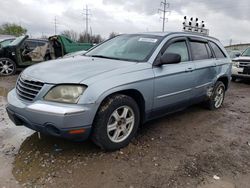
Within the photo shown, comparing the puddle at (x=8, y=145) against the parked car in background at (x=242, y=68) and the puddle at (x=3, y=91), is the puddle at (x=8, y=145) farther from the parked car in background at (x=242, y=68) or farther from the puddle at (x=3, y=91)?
the parked car in background at (x=242, y=68)

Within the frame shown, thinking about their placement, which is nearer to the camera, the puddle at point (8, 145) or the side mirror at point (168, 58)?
the puddle at point (8, 145)

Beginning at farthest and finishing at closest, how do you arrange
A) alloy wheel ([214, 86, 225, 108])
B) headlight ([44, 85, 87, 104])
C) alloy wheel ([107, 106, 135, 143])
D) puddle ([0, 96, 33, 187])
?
alloy wheel ([214, 86, 225, 108])
alloy wheel ([107, 106, 135, 143])
headlight ([44, 85, 87, 104])
puddle ([0, 96, 33, 187])

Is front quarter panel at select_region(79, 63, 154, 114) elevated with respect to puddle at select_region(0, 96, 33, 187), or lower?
elevated

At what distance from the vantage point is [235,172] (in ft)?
10.7

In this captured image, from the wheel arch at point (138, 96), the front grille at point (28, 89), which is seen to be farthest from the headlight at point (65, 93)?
the wheel arch at point (138, 96)

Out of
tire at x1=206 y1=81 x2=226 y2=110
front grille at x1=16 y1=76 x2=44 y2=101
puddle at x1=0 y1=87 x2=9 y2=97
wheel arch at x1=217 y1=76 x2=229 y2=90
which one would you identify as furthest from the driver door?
puddle at x1=0 y1=87 x2=9 y2=97

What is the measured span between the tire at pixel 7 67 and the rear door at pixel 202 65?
797 cm

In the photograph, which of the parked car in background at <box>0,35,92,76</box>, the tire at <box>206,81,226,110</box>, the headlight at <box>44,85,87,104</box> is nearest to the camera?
the headlight at <box>44,85,87,104</box>

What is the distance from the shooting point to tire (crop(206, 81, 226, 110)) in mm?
5717

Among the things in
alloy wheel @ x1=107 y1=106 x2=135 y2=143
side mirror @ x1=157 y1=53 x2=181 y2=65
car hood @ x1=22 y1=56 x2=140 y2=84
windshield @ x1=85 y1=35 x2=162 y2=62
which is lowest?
alloy wheel @ x1=107 y1=106 x2=135 y2=143

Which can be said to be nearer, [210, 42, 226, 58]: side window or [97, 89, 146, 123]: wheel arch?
[97, 89, 146, 123]: wheel arch

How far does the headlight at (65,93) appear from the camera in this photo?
10.2ft

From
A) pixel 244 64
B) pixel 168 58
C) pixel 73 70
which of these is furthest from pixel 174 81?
pixel 244 64

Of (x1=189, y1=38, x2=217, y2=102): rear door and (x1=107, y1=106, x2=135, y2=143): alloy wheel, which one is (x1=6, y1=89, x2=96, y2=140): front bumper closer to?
(x1=107, y1=106, x2=135, y2=143): alloy wheel
